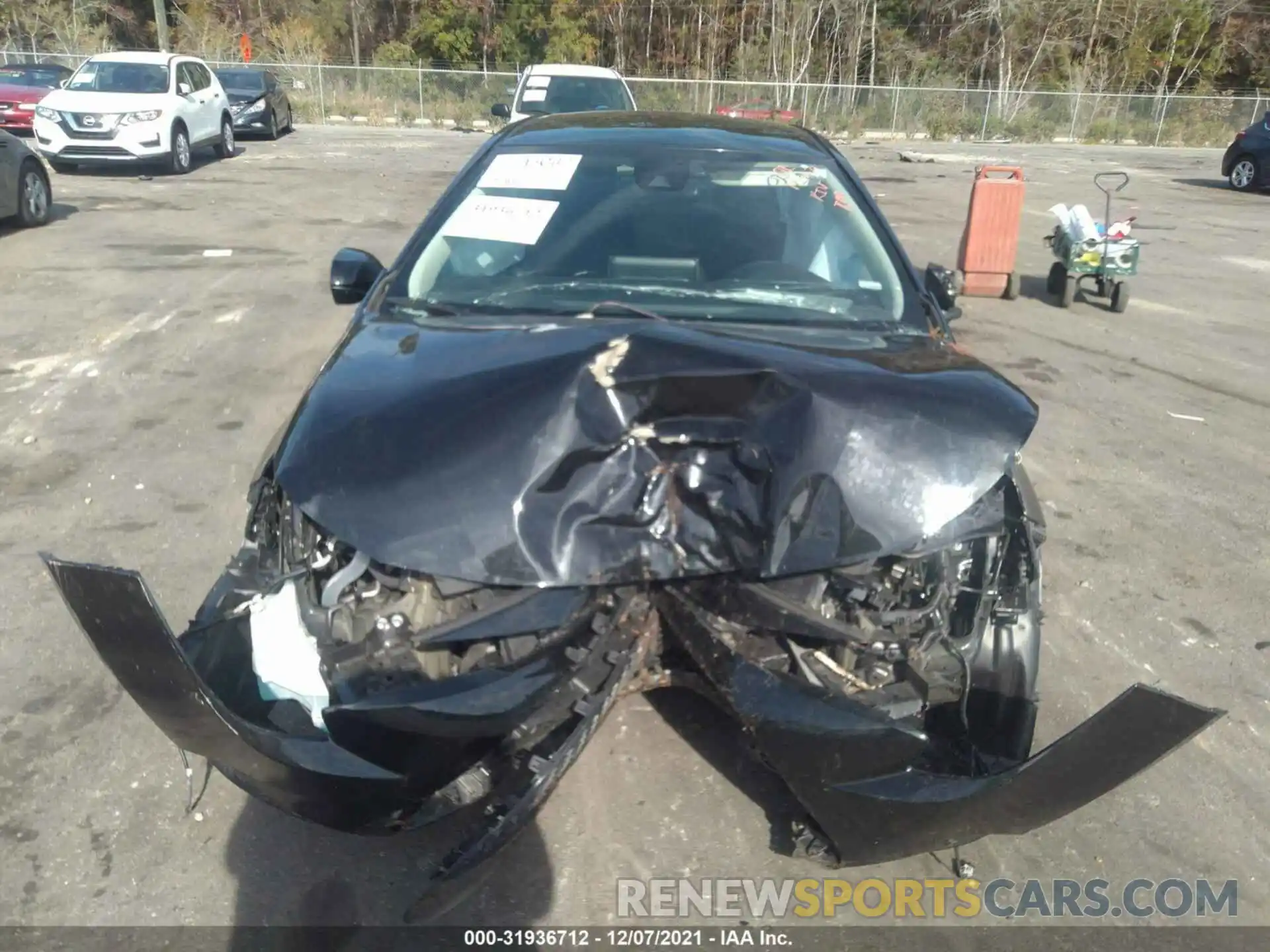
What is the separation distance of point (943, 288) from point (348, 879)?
2.92 m

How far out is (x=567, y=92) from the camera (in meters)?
16.0

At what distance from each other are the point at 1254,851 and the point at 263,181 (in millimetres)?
16045

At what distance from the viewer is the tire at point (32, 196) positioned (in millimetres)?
10953

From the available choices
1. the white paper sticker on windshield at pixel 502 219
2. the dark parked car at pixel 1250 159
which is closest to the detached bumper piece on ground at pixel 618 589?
the white paper sticker on windshield at pixel 502 219

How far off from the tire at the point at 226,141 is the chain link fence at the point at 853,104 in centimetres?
1409

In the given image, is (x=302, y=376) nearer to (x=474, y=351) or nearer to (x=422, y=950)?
(x=474, y=351)

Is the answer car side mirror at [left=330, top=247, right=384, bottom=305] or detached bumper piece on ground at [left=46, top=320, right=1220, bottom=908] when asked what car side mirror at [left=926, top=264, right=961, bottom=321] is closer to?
detached bumper piece on ground at [left=46, top=320, right=1220, bottom=908]

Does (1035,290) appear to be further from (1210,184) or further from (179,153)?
(1210,184)

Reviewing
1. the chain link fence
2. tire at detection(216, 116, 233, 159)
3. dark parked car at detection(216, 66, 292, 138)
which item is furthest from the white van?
the chain link fence

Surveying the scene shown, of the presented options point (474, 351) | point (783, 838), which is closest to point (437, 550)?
point (474, 351)

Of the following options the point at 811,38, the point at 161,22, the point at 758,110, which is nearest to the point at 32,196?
the point at 758,110

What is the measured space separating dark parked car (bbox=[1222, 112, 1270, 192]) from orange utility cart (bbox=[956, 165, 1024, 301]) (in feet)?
43.0

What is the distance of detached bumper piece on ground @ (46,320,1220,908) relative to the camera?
2275 mm

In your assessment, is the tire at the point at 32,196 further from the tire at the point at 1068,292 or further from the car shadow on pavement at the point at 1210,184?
the car shadow on pavement at the point at 1210,184
